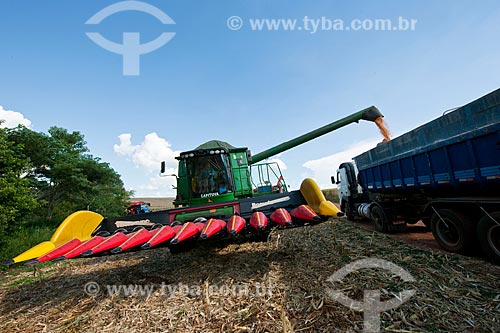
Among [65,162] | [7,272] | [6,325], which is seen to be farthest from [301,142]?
[65,162]

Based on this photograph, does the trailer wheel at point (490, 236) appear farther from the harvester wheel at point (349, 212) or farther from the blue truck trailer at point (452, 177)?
the harvester wheel at point (349, 212)

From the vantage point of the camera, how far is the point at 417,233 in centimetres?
750

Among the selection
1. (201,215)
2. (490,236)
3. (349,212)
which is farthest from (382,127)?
(201,215)

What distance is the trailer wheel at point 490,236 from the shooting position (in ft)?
Result: 13.7

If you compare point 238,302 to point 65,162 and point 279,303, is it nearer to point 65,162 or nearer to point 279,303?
point 279,303

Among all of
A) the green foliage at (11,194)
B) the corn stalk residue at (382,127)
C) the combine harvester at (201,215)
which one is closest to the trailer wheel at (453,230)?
the combine harvester at (201,215)

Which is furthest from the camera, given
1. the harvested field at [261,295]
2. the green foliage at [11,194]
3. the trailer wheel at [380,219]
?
the green foliage at [11,194]

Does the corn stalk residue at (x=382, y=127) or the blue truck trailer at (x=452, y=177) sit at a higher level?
the corn stalk residue at (x=382, y=127)

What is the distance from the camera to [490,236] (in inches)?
170

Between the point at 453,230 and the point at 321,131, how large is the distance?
6.31 meters

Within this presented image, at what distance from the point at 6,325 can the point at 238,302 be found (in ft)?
10.8

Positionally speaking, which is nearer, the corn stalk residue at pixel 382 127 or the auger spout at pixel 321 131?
the corn stalk residue at pixel 382 127

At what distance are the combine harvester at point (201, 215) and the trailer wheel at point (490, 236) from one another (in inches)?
119

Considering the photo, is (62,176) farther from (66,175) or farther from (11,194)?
(11,194)
